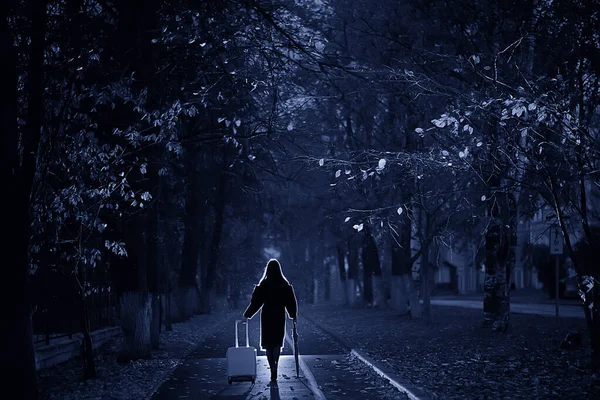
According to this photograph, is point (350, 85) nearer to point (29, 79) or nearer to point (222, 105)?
point (222, 105)

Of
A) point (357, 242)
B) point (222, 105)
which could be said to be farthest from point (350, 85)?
point (357, 242)

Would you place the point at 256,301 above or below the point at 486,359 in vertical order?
above

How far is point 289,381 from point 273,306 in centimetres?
134

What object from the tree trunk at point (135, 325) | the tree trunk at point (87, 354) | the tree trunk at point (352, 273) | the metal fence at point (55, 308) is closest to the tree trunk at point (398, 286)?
the tree trunk at point (352, 273)

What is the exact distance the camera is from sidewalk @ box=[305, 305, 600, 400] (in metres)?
12.3

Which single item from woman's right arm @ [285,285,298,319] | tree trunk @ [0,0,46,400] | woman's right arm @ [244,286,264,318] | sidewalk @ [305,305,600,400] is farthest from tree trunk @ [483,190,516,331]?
tree trunk @ [0,0,46,400]

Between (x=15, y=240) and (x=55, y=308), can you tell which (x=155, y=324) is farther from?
(x=15, y=240)

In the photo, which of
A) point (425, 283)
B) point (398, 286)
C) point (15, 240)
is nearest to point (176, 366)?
point (15, 240)

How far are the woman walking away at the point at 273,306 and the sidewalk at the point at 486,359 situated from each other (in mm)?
2202

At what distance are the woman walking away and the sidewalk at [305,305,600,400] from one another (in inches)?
86.7

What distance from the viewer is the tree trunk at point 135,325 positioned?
719 inches

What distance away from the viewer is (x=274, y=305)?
47.0 feet

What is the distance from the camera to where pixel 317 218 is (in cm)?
4212

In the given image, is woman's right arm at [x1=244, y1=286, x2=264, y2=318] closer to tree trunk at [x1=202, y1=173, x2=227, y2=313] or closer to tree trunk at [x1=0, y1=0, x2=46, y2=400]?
tree trunk at [x1=0, y1=0, x2=46, y2=400]
